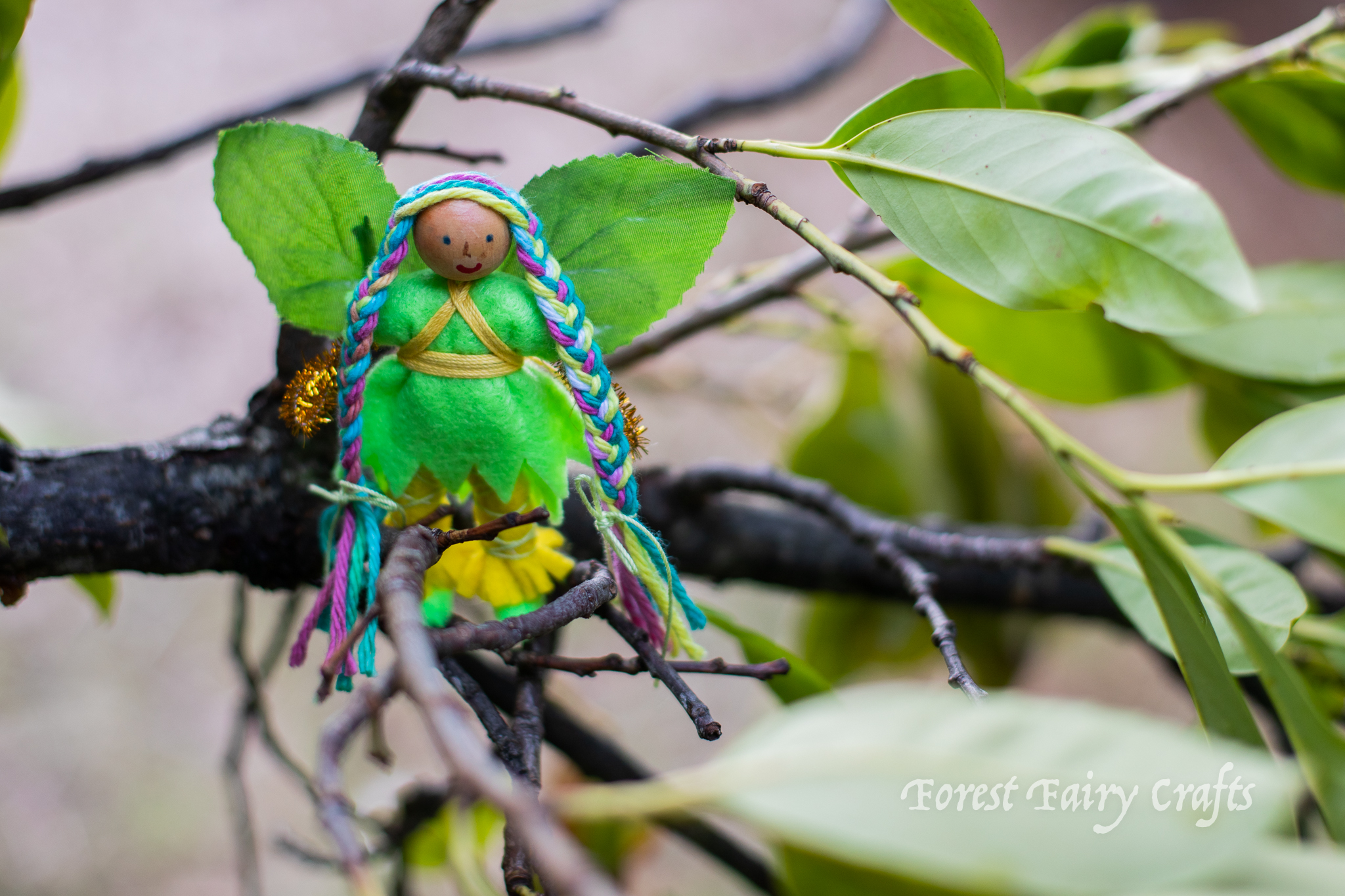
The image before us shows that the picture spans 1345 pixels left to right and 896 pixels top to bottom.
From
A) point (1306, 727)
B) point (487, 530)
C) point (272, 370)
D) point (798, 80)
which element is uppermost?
point (272, 370)

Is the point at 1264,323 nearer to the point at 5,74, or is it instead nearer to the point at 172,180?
the point at 5,74

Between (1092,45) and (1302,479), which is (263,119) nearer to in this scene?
(1302,479)

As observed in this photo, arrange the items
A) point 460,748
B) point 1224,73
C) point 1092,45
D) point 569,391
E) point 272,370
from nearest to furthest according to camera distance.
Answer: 1. point 460,748
2. point 569,391
3. point 1224,73
4. point 1092,45
5. point 272,370

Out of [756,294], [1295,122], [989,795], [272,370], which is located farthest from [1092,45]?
[272,370]

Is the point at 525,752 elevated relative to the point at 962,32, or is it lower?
lower

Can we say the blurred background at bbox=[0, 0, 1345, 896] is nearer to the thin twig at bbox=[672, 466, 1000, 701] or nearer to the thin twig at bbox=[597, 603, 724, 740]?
the thin twig at bbox=[672, 466, 1000, 701]

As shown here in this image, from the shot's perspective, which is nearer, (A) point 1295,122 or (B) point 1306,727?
(B) point 1306,727

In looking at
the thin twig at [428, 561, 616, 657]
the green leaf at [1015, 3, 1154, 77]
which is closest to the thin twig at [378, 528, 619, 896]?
the thin twig at [428, 561, 616, 657]

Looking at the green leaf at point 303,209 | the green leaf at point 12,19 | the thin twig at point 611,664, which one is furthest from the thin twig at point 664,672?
the green leaf at point 12,19
